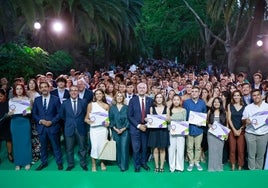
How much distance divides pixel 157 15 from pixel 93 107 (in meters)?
20.6

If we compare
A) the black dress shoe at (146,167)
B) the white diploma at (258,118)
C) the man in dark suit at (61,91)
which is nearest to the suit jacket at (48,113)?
the man in dark suit at (61,91)

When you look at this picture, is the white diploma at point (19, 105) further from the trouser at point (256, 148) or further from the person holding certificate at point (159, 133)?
the trouser at point (256, 148)

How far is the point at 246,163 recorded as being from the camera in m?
8.20

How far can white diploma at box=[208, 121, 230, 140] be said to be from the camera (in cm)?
764

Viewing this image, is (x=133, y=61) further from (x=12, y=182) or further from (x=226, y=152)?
(x=12, y=182)

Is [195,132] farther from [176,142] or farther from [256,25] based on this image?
[256,25]

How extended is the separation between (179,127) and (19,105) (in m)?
3.52

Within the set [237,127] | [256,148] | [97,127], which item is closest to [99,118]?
[97,127]

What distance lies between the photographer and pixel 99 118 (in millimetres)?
7719

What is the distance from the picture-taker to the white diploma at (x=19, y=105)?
7691 mm

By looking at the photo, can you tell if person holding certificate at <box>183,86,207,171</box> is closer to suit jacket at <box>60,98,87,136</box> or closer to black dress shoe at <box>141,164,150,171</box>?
black dress shoe at <box>141,164,150,171</box>

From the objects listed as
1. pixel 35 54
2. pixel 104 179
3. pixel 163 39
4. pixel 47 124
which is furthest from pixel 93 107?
pixel 163 39

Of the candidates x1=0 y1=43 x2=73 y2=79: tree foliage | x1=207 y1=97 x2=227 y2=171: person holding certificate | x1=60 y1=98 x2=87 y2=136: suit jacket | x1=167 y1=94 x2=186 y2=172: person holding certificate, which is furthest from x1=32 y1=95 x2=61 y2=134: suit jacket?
x1=0 y1=43 x2=73 y2=79: tree foliage

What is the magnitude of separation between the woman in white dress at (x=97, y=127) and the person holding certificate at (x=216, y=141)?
2344 mm
